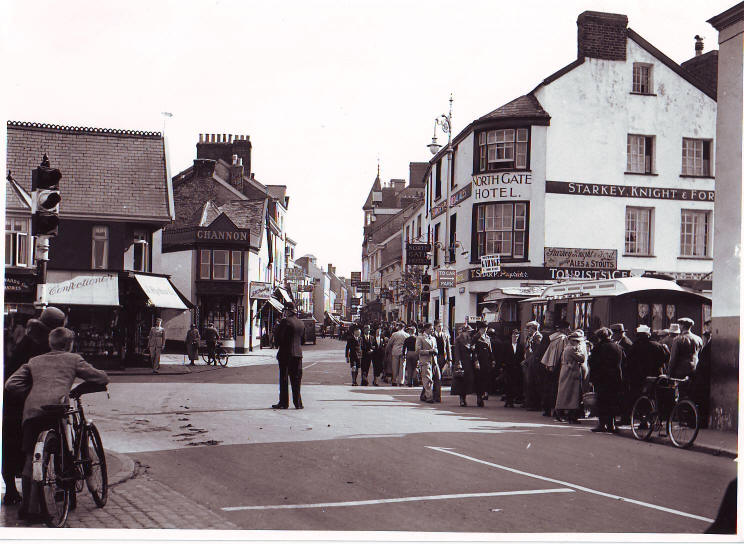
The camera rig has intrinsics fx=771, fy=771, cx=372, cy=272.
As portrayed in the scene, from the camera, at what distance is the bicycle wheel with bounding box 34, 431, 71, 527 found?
5.54 meters

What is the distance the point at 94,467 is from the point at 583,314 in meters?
13.1

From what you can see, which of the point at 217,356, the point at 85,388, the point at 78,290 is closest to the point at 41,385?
the point at 85,388

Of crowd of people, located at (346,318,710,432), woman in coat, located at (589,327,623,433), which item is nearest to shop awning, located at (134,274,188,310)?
crowd of people, located at (346,318,710,432)

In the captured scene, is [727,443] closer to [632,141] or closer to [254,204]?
[632,141]

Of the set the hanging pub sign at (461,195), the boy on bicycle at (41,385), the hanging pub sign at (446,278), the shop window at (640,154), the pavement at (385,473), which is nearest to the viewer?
the boy on bicycle at (41,385)

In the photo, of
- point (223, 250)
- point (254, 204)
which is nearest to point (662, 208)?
point (223, 250)

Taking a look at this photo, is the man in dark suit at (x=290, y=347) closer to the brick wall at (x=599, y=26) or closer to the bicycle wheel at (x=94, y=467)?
the brick wall at (x=599, y=26)

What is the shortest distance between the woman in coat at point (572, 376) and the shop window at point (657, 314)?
3.49 metres

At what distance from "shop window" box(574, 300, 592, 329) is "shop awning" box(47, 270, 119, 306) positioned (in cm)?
1081

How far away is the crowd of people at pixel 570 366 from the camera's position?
37.0ft

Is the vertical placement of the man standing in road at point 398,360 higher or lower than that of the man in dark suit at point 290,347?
lower

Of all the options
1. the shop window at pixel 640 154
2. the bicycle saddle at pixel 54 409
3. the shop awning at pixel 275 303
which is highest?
the shop window at pixel 640 154

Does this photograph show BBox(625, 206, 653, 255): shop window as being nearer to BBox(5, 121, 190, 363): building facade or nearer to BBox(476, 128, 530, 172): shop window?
BBox(476, 128, 530, 172): shop window

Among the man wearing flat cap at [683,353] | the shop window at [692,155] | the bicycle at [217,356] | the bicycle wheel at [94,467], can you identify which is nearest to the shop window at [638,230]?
the shop window at [692,155]
